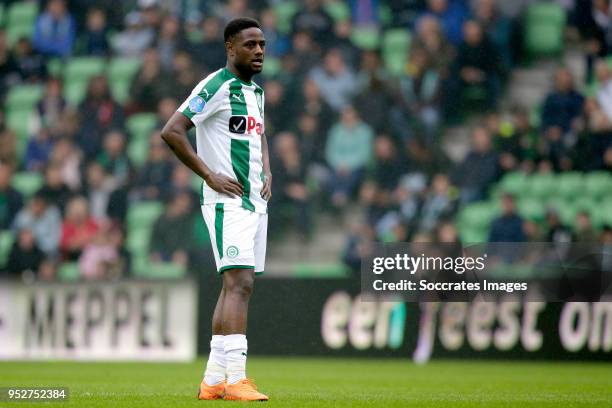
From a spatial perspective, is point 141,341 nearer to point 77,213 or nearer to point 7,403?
point 77,213

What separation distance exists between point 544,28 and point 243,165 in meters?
9.46

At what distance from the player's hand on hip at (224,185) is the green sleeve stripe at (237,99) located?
1.36 ft

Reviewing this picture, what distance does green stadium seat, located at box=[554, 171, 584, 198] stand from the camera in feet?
47.1

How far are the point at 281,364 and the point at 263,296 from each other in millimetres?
1122

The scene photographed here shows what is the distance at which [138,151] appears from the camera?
16766mm

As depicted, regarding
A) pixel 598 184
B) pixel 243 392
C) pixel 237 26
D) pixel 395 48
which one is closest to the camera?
pixel 243 392

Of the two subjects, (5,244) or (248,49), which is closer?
(248,49)

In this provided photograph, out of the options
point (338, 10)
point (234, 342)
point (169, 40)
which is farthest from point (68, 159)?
point (234, 342)

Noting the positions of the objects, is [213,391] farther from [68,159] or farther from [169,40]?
[169,40]

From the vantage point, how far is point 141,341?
13930 mm

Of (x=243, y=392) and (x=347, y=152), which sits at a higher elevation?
(x=347, y=152)

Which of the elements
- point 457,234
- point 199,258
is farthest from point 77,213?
point 457,234

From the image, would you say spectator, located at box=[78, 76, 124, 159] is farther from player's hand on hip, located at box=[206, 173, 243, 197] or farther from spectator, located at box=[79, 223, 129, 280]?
player's hand on hip, located at box=[206, 173, 243, 197]

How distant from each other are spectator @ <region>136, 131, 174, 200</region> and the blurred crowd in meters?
0.02
